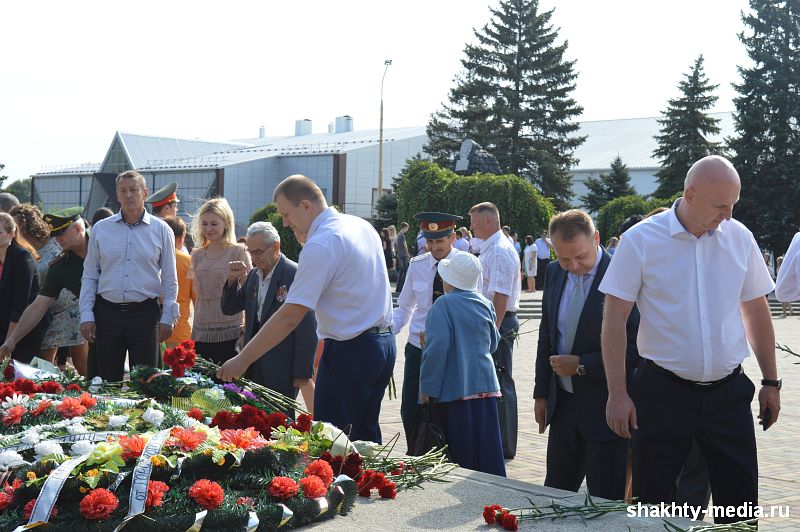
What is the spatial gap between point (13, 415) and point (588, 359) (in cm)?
269

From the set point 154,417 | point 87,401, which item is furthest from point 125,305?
point 154,417

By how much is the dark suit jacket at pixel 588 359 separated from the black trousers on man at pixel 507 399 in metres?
1.83

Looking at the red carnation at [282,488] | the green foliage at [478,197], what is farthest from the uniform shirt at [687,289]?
the green foliage at [478,197]

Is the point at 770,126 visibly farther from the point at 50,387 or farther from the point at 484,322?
the point at 50,387

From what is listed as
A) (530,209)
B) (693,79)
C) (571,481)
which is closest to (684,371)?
(571,481)

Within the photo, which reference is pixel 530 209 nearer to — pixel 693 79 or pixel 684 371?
pixel 693 79

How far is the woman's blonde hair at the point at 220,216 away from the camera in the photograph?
732 centimetres

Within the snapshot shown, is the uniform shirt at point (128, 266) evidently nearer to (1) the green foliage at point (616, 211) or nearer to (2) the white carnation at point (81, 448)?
(2) the white carnation at point (81, 448)

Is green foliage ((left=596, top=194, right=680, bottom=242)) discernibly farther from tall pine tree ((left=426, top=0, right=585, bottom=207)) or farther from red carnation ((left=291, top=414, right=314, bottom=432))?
red carnation ((left=291, top=414, right=314, bottom=432))

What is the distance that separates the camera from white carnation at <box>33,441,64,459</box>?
11.2ft

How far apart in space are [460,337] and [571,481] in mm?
1096

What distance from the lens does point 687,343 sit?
405 centimetres

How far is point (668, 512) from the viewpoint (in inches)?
139

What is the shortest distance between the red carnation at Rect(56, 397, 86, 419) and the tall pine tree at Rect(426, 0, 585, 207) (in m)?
50.6
